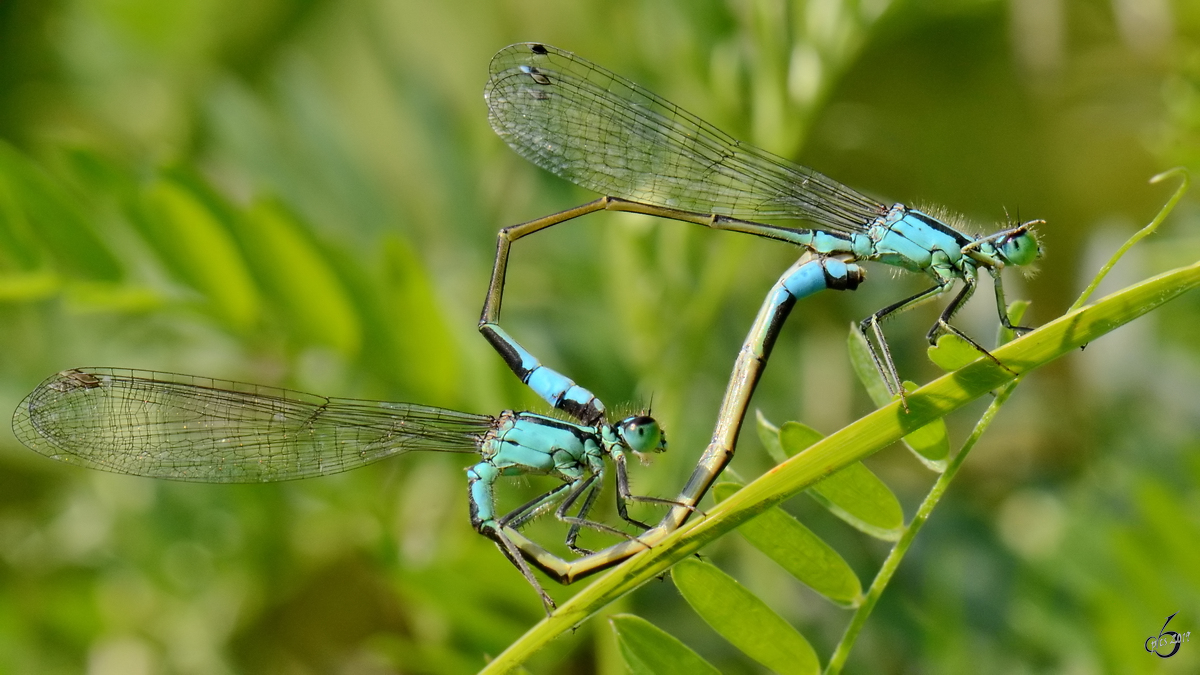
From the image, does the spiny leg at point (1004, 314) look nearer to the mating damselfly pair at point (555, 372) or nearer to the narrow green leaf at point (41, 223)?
the mating damselfly pair at point (555, 372)

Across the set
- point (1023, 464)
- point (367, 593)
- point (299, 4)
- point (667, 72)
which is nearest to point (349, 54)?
point (299, 4)

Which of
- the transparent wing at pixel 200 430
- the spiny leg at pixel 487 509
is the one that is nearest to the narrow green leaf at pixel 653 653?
the spiny leg at pixel 487 509

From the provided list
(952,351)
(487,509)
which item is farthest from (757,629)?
(487,509)

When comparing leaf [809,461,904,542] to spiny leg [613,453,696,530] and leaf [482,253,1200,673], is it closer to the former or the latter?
leaf [482,253,1200,673]

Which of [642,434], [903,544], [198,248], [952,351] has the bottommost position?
[903,544]

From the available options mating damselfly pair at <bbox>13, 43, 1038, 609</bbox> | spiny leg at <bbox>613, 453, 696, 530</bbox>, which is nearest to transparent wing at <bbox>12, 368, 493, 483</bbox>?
mating damselfly pair at <bbox>13, 43, 1038, 609</bbox>

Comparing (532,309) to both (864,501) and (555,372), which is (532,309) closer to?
(555,372)
